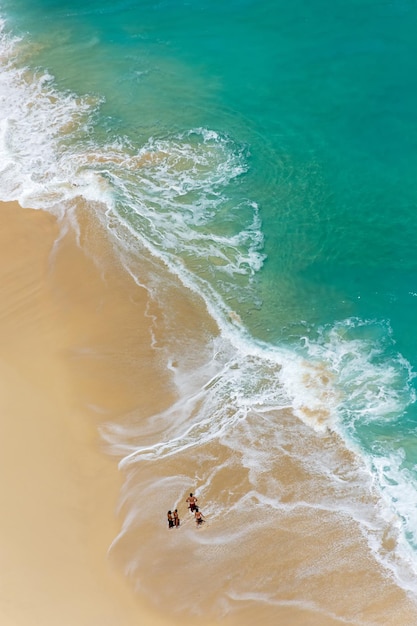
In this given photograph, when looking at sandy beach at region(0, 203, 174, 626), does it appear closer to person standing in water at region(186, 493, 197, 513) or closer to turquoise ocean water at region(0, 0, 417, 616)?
turquoise ocean water at region(0, 0, 417, 616)

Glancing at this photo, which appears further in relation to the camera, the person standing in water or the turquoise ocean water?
the turquoise ocean water

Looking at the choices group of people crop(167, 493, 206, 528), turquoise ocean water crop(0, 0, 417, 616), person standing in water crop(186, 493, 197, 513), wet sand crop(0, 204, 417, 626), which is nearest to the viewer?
wet sand crop(0, 204, 417, 626)

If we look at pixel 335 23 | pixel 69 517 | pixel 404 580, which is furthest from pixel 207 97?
pixel 404 580

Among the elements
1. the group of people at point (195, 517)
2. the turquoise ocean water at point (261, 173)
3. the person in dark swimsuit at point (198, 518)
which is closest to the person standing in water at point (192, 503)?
the group of people at point (195, 517)

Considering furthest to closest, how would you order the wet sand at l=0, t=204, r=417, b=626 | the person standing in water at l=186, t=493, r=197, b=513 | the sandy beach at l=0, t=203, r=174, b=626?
the person standing in water at l=186, t=493, r=197, b=513 < the sandy beach at l=0, t=203, r=174, b=626 < the wet sand at l=0, t=204, r=417, b=626

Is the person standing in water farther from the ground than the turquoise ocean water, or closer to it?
closer to it

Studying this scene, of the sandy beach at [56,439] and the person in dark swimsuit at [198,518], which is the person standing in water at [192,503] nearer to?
the person in dark swimsuit at [198,518]

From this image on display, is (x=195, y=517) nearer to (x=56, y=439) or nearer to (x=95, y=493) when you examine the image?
(x=95, y=493)

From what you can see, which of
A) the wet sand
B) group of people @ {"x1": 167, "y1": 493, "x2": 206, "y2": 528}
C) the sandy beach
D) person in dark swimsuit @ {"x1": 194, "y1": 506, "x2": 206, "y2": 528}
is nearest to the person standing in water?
group of people @ {"x1": 167, "y1": 493, "x2": 206, "y2": 528}
